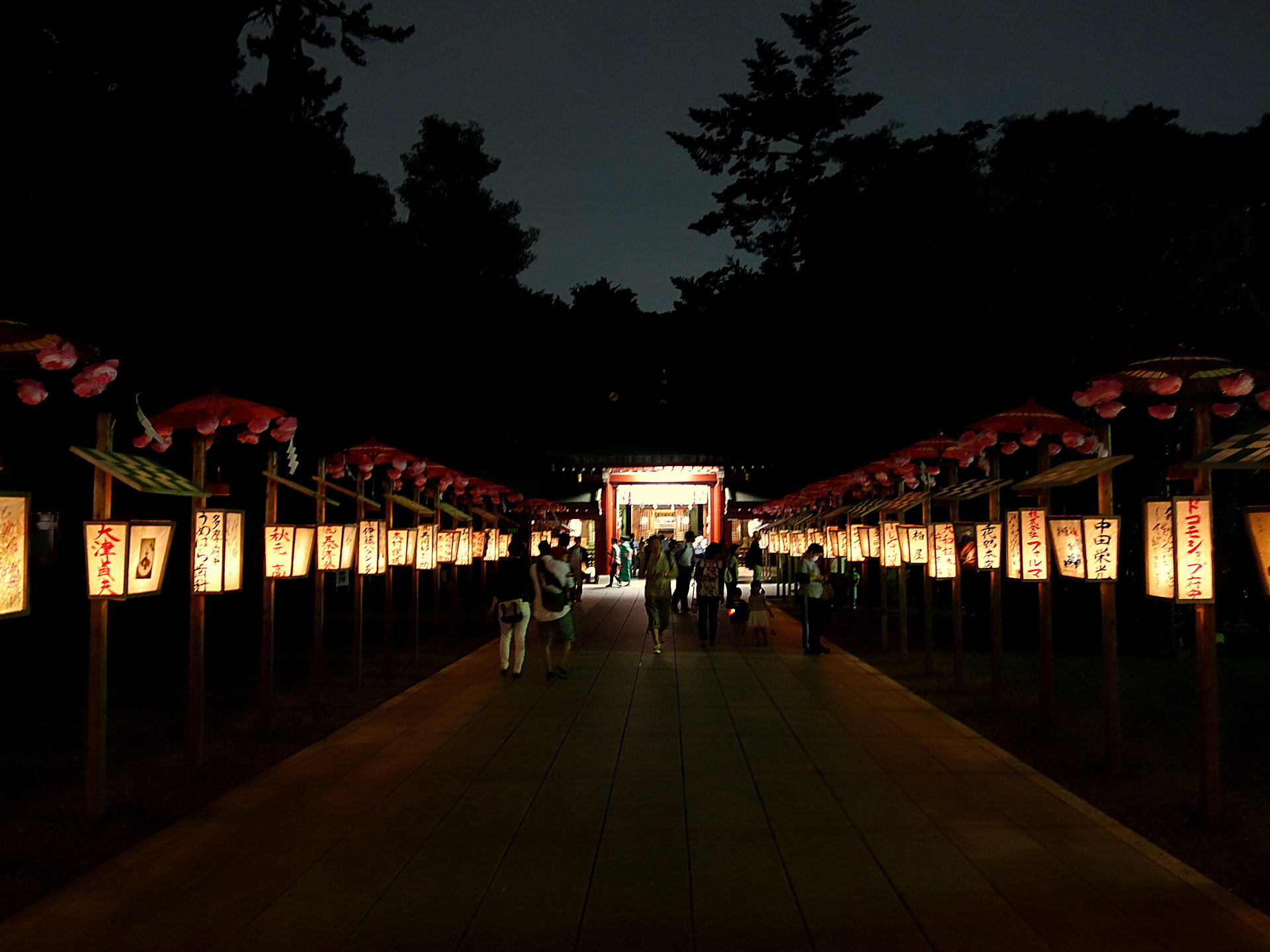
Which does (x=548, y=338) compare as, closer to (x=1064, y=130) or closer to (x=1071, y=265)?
(x=1064, y=130)

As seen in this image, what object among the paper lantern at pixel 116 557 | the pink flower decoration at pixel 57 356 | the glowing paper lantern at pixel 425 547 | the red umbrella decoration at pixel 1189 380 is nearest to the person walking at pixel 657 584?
the glowing paper lantern at pixel 425 547

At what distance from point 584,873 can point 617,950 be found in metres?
1.13

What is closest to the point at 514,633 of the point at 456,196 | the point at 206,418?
the point at 206,418

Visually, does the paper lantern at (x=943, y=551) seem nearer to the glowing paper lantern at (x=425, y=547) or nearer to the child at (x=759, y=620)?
the child at (x=759, y=620)

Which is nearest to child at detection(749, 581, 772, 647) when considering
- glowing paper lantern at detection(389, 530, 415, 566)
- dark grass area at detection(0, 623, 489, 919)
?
glowing paper lantern at detection(389, 530, 415, 566)

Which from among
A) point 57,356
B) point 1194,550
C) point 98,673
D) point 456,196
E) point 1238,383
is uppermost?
point 456,196

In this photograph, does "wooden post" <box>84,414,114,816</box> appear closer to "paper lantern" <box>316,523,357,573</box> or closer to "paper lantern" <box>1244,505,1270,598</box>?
"paper lantern" <box>316,523,357,573</box>

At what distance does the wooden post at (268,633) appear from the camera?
10.4 metres

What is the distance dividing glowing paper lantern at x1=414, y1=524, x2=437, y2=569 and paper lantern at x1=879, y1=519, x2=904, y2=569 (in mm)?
6739

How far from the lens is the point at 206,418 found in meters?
9.16

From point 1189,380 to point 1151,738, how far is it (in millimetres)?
4043

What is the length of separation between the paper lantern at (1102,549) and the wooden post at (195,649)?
6.98 metres

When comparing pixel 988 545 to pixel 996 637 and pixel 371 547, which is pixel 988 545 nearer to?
pixel 996 637

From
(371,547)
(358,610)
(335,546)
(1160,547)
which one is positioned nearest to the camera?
(1160,547)
